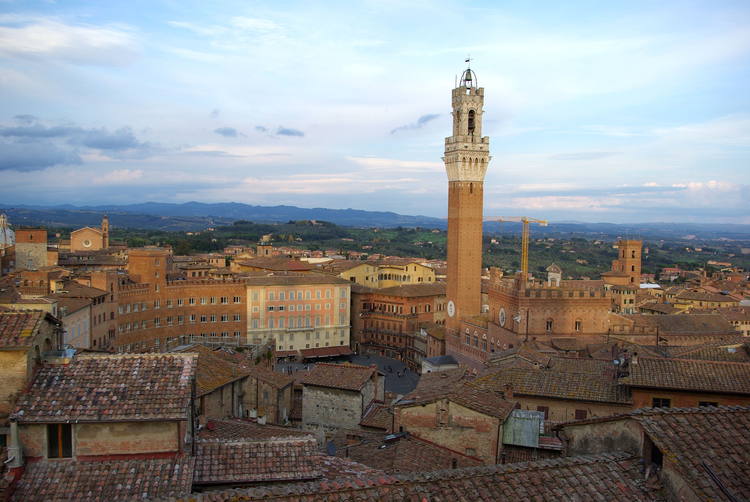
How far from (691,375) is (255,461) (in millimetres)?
13277

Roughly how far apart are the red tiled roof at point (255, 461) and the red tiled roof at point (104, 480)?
60 centimetres

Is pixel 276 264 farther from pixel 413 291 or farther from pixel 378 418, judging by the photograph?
pixel 378 418

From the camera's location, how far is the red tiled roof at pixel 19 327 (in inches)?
472

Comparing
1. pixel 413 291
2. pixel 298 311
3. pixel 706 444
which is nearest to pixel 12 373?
pixel 706 444

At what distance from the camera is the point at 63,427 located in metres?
11.7

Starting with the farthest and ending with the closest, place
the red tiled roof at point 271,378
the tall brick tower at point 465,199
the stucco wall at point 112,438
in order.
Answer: the tall brick tower at point 465,199, the red tiled roof at point 271,378, the stucco wall at point 112,438

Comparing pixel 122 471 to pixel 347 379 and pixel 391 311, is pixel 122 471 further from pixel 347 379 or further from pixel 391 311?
pixel 391 311

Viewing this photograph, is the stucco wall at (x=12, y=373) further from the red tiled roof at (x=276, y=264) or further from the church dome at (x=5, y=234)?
the church dome at (x=5, y=234)

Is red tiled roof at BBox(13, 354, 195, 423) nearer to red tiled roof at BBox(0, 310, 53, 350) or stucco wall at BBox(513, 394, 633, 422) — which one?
red tiled roof at BBox(0, 310, 53, 350)

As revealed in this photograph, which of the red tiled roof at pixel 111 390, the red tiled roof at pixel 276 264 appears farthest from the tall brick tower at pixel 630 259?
the red tiled roof at pixel 111 390

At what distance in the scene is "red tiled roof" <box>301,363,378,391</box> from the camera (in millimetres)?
29078

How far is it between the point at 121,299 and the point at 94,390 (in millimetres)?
52137

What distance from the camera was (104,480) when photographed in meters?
11.4

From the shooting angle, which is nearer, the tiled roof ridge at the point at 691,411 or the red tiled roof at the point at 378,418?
the tiled roof ridge at the point at 691,411
